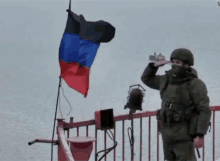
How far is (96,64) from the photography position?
32.6 m

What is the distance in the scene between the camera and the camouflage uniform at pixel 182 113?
285 centimetres

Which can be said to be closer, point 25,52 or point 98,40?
point 98,40

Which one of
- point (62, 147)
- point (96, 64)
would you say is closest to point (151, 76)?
point (62, 147)

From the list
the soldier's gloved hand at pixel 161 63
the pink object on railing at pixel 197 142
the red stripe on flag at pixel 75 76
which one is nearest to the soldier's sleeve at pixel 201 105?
the pink object on railing at pixel 197 142

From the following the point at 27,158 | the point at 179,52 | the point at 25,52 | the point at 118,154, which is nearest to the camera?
the point at 179,52

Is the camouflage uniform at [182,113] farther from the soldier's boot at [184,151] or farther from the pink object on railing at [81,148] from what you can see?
the pink object on railing at [81,148]

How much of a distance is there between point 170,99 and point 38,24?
31.5 m

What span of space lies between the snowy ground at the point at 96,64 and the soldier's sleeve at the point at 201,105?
25186 mm

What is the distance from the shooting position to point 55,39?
34406 mm

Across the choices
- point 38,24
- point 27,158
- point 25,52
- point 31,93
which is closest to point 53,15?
point 38,24

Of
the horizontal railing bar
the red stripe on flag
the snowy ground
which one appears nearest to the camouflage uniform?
the horizontal railing bar

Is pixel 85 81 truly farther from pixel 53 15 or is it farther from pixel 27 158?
Result: pixel 53 15

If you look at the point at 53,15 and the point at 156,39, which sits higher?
the point at 53,15

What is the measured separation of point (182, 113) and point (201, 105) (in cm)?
20
